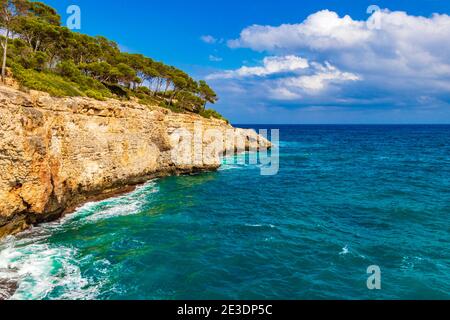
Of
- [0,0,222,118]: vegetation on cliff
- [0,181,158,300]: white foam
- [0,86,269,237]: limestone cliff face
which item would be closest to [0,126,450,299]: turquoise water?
[0,181,158,300]: white foam

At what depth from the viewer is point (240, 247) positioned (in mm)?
20906

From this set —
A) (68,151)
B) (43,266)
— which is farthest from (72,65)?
(43,266)

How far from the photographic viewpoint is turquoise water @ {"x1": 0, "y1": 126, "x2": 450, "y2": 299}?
16000 mm

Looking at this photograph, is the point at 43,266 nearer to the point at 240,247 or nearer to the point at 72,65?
the point at 240,247

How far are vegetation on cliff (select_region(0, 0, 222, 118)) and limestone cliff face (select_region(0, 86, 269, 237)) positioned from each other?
3204mm

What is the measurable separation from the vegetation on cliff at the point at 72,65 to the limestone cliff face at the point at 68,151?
3.20 meters

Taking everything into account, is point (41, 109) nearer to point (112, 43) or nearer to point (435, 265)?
point (435, 265)

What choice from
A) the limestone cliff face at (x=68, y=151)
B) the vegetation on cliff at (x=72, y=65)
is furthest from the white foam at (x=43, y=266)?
the vegetation on cliff at (x=72, y=65)

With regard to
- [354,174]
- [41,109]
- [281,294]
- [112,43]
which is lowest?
[281,294]

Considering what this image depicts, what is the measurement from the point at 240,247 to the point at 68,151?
650 inches

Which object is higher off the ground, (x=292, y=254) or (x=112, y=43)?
(x=112, y=43)

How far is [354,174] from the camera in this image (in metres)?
47.9
